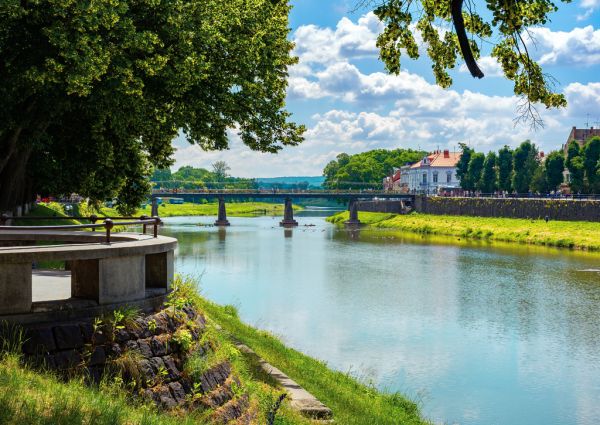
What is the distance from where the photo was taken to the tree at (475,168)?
13550cm

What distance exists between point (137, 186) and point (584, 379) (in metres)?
21.0

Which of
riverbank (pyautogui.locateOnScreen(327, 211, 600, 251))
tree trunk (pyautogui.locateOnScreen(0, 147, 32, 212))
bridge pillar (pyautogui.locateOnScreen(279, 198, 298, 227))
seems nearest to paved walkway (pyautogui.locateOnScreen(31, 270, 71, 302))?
tree trunk (pyautogui.locateOnScreen(0, 147, 32, 212))

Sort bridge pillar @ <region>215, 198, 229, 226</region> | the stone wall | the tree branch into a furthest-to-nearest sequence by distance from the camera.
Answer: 1. bridge pillar @ <region>215, 198, 229, 226</region>
2. the stone wall
3. the tree branch

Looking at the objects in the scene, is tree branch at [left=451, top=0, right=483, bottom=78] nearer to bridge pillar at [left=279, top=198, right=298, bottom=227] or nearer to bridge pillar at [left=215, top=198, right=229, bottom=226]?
bridge pillar at [left=279, top=198, right=298, bottom=227]

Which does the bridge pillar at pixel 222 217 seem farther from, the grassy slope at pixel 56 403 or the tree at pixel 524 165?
the grassy slope at pixel 56 403

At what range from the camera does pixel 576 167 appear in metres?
102

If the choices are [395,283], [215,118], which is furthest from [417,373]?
[395,283]

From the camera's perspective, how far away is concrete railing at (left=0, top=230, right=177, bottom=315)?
1027cm

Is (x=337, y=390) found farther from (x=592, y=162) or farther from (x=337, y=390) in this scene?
(x=592, y=162)

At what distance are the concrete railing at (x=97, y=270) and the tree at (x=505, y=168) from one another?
117781 mm

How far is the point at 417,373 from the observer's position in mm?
24109

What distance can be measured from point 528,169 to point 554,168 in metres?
9.26

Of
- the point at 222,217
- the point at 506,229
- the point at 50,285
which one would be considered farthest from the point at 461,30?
the point at 222,217

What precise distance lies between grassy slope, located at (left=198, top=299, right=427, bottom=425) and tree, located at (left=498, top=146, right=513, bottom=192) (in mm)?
108751
